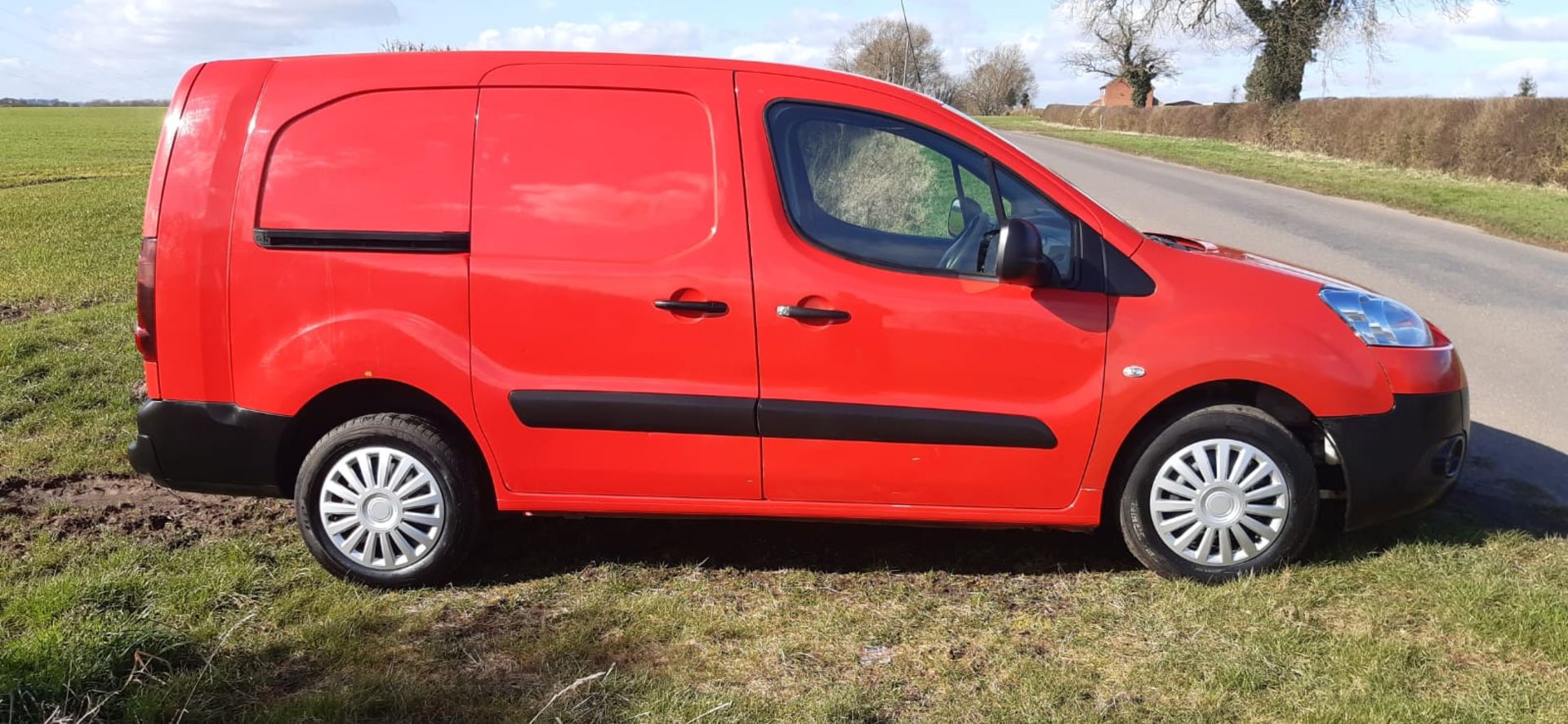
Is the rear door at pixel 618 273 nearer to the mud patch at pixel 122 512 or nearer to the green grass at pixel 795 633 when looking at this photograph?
the green grass at pixel 795 633

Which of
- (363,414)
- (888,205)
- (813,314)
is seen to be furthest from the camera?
(888,205)

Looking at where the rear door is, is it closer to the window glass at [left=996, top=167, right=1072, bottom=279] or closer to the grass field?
the grass field

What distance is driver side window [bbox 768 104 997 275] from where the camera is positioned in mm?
3828

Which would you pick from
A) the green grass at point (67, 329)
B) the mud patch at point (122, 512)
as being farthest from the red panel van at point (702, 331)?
the green grass at point (67, 329)

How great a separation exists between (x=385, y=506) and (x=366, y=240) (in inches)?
37.5

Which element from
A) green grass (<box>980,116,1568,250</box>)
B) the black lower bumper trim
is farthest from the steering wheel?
green grass (<box>980,116,1568,250</box>)

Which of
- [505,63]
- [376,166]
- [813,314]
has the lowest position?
[813,314]

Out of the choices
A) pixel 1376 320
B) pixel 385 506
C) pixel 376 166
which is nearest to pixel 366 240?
pixel 376 166

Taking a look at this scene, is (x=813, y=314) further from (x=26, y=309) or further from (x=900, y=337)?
(x=26, y=309)

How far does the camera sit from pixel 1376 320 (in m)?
3.95

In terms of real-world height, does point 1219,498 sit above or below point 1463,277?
above

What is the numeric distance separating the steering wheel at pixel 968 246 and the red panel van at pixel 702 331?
0.01 m

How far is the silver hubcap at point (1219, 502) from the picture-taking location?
384 centimetres

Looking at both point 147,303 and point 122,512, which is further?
point 122,512
